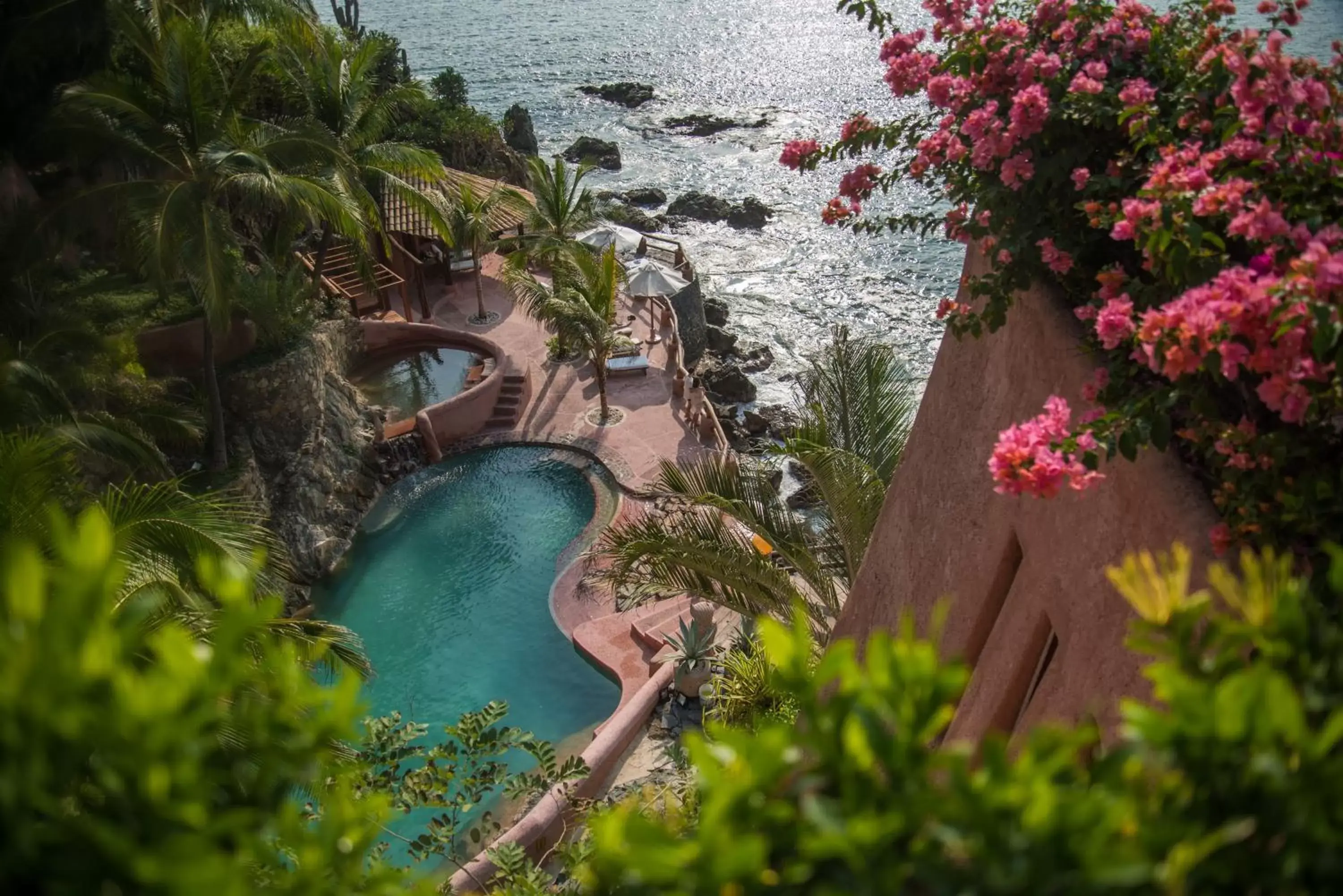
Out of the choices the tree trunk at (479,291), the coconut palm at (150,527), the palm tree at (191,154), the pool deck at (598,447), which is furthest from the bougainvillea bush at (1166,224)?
the tree trunk at (479,291)

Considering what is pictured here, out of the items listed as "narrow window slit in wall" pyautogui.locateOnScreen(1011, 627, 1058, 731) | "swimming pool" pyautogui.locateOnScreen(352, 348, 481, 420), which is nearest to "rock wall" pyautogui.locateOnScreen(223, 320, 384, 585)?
"swimming pool" pyautogui.locateOnScreen(352, 348, 481, 420)

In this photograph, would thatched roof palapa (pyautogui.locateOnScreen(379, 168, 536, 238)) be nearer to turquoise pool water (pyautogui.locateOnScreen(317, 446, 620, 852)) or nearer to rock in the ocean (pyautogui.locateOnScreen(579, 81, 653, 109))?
turquoise pool water (pyautogui.locateOnScreen(317, 446, 620, 852))

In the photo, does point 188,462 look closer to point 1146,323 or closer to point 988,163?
point 988,163

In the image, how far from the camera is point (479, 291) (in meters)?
23.7

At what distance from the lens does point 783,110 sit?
51500mm

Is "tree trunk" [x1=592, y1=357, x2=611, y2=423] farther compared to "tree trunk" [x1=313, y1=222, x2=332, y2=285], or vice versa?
"tree trunk" [x1=313, y1=222, x2=332, y2=285]

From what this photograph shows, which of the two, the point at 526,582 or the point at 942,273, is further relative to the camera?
the point at 942,273

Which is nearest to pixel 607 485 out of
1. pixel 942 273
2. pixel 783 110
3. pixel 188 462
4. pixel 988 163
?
pixel 188 462

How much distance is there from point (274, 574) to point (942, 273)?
27.0 m

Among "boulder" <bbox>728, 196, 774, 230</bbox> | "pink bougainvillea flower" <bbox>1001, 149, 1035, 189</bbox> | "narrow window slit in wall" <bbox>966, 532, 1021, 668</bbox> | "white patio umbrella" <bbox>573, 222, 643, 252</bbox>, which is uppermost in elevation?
"pink bougainvillea flower" <bbox>1001, 149, 1035, 189</bbox>

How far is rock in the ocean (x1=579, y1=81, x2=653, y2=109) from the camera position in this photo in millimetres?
53250

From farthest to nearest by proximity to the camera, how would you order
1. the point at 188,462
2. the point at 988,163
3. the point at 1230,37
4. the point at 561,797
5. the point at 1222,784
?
1. the point at 188,462
2. the point at 561,797
3. the point at 988,163
4. the point at 1230,37
5. the point at 1222,784

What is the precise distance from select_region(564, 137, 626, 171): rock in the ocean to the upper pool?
2662cm

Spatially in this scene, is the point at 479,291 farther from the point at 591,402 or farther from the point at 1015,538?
the point at 1015,538
